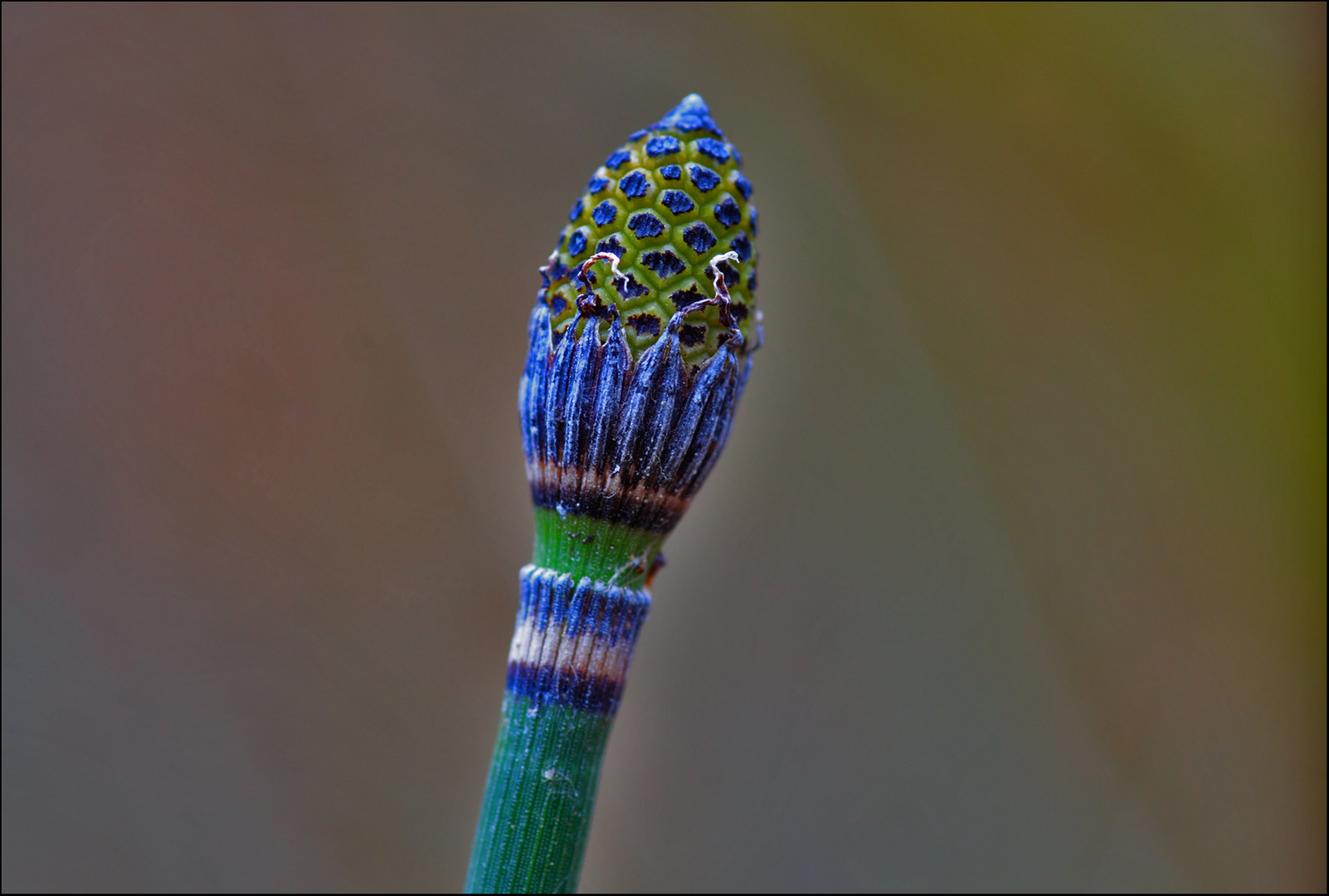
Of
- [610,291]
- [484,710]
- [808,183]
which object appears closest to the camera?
[610,291]

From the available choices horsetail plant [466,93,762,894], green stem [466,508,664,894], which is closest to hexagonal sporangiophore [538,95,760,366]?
horsetail plant [466,93,762,894]

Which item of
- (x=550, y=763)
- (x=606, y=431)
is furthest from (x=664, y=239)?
(x=550, y=763)

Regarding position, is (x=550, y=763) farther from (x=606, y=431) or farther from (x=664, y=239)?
(x=664, y=239)

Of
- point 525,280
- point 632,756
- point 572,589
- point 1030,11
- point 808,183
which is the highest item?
point 1030,11

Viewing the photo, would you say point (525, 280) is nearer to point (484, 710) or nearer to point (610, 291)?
point (484, 710)

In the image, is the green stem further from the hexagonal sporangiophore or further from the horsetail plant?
the hexagonal sporangiophore

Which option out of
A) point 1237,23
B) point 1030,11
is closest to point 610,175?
point 1030,11

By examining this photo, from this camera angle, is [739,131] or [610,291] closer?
[610,291]

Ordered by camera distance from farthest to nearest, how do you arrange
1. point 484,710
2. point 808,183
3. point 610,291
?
1. point 808,183
2. point 484,710
3. point 610,291
